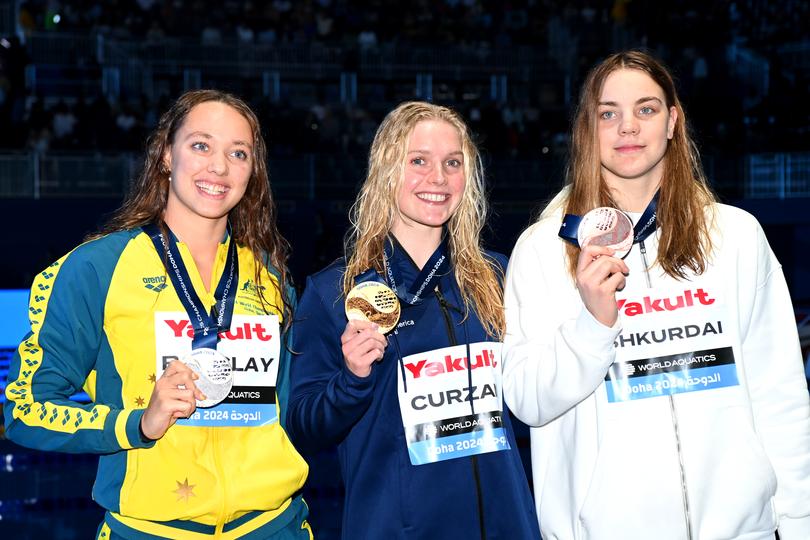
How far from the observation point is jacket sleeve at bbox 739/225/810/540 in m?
2.84

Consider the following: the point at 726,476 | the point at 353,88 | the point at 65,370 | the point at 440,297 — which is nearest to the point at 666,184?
the point at 440,297

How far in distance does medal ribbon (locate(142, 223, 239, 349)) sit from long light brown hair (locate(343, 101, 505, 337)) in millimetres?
347

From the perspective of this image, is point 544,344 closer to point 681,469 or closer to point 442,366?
point 442,366

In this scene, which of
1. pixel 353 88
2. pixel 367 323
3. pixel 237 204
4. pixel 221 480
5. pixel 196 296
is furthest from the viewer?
pixel 353 88

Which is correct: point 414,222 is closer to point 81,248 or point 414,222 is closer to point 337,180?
point 81,248

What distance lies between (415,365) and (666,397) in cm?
70

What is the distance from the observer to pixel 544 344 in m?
2.86

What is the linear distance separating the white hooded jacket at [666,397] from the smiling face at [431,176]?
0.89 ft

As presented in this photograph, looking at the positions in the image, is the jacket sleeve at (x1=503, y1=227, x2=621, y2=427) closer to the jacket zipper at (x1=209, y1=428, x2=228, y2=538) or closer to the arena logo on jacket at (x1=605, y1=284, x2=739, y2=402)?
the arena logo on jacket at (x1=605, y1=284, x2=739, y2=402)

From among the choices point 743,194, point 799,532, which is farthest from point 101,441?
point 743,194

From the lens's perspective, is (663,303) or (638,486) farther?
(663,303)

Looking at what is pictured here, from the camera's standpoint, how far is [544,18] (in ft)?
62.7

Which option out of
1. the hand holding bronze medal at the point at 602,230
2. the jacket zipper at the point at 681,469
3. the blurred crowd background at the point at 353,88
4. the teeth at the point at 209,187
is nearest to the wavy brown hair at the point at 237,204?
the teeth at the point at 209,187

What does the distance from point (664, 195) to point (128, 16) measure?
611 inches
